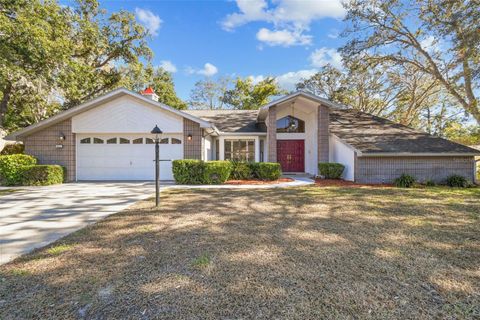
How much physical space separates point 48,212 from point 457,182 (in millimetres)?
15879

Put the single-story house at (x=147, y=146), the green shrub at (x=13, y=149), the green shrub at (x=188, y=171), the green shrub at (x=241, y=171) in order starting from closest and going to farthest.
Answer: the green shrub at (x=188, y=171)
the single-story house at (x=147, y=146)
the green shrub at (x=241, y=171)
the green shrub at (x=13, y=149)

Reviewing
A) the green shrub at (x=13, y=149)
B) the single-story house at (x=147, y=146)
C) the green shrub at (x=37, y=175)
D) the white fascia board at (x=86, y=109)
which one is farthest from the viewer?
the green shrub at (x=13, y=149)

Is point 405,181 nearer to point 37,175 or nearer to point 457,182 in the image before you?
point 457,182

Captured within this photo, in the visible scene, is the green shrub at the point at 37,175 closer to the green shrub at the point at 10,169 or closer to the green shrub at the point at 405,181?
the green shrub at the point at 10,169

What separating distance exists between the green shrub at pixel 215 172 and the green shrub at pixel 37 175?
22.6 ft

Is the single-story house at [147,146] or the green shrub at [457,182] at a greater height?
the single-story house at [147,146]

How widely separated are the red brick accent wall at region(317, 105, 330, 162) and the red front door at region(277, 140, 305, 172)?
79.7 inches

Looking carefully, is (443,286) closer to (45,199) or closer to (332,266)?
(332,266)

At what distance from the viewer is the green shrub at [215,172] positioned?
11086 mm

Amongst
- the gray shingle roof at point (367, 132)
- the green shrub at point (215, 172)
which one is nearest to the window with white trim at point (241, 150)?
the gray shingle roof at point (367, 132)

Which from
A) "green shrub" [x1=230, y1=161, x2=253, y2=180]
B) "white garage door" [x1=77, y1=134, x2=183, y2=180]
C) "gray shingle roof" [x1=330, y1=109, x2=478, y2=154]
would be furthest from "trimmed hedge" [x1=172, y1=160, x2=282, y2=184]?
"gray shingle roof" [x1=330, y1=109, x2=478, y2=154]

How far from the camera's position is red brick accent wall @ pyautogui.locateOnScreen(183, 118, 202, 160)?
1216cm

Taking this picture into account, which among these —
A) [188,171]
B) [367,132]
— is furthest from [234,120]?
[367,132]

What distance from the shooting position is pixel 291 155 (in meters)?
15.7
